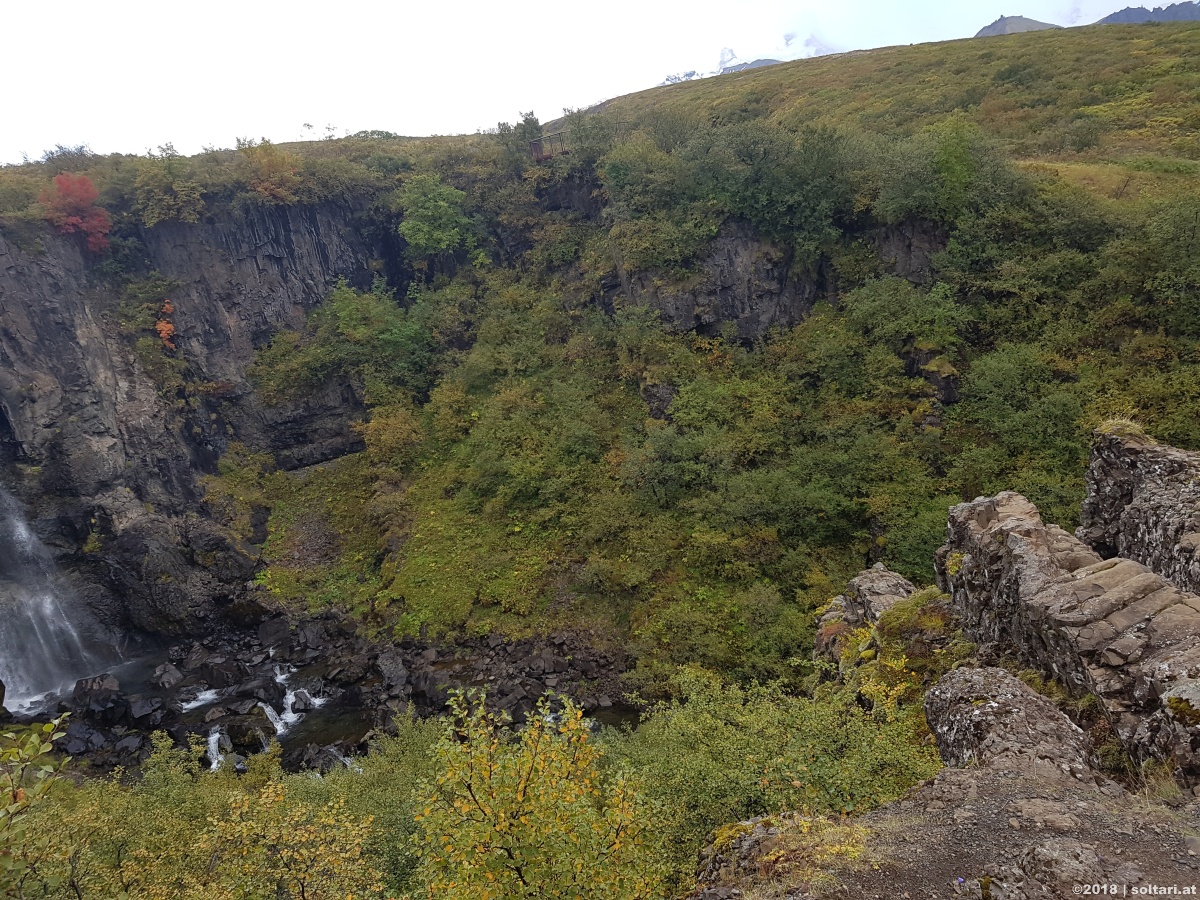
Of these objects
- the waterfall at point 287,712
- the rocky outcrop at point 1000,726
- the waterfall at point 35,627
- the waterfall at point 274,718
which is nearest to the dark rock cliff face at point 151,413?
the waterfall at point 35,627

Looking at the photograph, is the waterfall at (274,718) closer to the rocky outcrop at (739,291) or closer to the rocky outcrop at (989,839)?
the rocky outcrop at (989,839)

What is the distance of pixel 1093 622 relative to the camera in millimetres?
10047

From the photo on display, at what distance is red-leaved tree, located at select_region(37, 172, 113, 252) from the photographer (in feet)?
109

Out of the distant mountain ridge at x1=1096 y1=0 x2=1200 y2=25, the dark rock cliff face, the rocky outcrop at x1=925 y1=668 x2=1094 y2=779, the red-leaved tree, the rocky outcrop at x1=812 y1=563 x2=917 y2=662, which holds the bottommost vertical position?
the rocky outcrop at x1=812 y1=563 x2=917 y2=662

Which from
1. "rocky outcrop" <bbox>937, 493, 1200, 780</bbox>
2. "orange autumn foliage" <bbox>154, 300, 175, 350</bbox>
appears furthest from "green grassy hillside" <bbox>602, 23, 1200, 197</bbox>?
"orange autumn foliage" <bbox>154, 300, 175, 350</bbox>

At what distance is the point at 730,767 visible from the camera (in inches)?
414

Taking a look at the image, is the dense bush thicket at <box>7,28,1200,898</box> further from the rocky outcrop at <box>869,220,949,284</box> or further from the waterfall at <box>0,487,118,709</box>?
the waterfall at <box>0,487,118,709</box>

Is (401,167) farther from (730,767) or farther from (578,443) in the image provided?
(730,767)

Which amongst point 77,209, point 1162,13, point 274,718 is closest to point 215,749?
point 274,718

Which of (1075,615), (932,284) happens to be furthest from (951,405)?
(1075,615)

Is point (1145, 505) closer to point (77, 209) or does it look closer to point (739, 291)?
point (739, 291)

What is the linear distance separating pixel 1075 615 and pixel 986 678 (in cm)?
180

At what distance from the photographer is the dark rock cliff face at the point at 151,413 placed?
29.1 metres

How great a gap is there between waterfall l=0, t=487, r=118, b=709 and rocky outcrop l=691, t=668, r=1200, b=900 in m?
31.4
